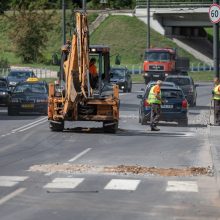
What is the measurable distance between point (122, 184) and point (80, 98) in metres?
13.3

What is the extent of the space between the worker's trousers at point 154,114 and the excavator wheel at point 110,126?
79.6 inches

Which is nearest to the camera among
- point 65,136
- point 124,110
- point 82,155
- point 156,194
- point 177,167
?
point 156,194

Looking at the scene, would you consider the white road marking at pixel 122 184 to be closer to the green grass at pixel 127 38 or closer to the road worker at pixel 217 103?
the road worker at pixel 217 103

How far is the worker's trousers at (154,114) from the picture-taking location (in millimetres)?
31969

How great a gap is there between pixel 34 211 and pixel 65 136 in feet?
50.4

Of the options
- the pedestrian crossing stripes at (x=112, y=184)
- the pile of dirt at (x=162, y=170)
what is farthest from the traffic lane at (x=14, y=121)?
the pedestrian crossing stripes at (x=112, y=184)

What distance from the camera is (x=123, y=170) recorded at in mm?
19031

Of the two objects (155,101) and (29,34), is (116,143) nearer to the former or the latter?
(155,101)

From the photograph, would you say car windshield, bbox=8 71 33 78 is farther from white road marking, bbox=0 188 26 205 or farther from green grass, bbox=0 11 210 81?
white road marking, bbox=0 188 26 205

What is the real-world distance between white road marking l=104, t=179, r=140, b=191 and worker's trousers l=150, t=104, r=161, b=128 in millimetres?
14607

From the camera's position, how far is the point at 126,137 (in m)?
28.9

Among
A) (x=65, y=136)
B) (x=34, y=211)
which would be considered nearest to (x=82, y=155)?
(x=65, y=136)

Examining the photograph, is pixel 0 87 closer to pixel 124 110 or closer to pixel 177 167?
pixel 124 110

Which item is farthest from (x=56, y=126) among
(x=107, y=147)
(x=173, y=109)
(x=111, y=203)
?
(x=111, y=203)
